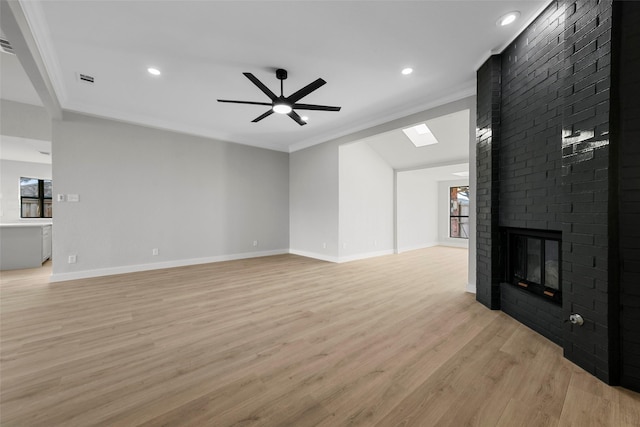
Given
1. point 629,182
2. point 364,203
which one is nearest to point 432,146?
point 364,203

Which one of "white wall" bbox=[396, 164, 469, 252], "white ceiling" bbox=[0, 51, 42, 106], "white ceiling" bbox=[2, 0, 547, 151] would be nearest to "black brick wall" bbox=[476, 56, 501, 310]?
"white ceiling" bbox=[2, 0, 547, 151]

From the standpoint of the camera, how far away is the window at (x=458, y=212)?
355 inches

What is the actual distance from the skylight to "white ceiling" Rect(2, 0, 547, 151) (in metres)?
1.35

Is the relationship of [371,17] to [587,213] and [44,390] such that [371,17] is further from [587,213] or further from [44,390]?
[44,390]

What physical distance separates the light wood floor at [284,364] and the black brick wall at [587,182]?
0.28m

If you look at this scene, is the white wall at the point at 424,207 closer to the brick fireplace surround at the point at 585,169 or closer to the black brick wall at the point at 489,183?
the black brick wall at the point at 489,183

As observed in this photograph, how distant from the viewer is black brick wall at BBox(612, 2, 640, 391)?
1611mm

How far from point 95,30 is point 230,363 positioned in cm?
340

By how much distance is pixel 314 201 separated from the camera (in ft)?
20.9

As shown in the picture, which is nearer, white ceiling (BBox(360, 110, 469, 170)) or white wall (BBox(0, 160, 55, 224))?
white ceiling (BBox(360, 110, 469, 170))

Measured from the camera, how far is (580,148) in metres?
1.89

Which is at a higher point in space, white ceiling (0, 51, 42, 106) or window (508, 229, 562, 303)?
white ceiling (0, 51, 42, 106)

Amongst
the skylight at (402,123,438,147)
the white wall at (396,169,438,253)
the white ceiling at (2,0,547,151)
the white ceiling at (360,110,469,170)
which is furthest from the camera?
the white wall at (396,169,438,253)

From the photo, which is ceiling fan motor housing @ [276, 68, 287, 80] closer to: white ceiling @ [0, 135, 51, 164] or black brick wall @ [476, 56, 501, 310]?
black brick wall @ [476, 56, 501, 310]
